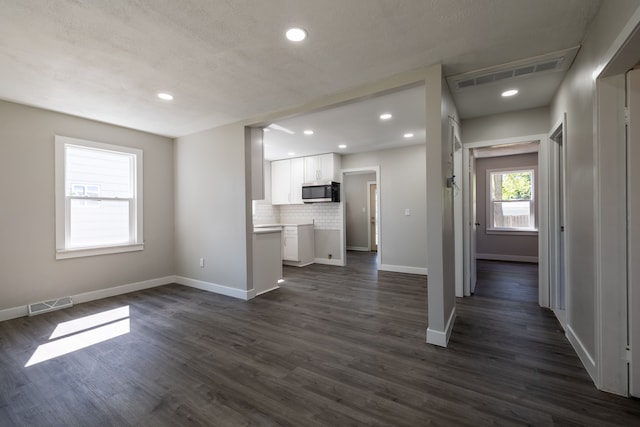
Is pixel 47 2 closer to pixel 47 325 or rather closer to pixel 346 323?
pixel 47 325

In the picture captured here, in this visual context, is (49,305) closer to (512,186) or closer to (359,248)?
(359,248)

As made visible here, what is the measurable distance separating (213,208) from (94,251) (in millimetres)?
1675

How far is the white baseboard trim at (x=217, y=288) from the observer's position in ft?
12.7

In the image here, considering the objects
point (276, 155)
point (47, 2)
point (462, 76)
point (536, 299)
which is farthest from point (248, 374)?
point (276, 155)

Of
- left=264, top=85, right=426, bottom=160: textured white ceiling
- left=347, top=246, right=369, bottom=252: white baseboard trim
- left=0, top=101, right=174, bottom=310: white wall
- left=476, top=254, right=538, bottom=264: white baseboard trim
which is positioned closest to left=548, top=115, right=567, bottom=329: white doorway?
left=264, top=85, right=426, bottom=160: textured white ceiling

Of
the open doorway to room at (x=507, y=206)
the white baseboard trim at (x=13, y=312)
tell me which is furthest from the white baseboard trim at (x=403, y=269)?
the white baseboard trim at (x=13, y=312)

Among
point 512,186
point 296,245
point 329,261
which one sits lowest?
point 329,261

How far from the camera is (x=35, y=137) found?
3.34 m

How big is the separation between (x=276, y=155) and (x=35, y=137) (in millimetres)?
3871

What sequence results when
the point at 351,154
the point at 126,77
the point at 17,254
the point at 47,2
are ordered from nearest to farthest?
the point at 47,2
the point at 126,77
the point at 17,254
the point at 351,154

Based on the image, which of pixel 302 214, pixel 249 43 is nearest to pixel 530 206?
pixel 302 214

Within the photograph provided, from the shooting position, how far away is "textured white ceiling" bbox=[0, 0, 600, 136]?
5.71ft

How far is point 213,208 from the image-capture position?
420 cm

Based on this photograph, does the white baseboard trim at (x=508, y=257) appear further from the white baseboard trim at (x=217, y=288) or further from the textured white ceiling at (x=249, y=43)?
the white baseboard trim at (x=217, y=288)
